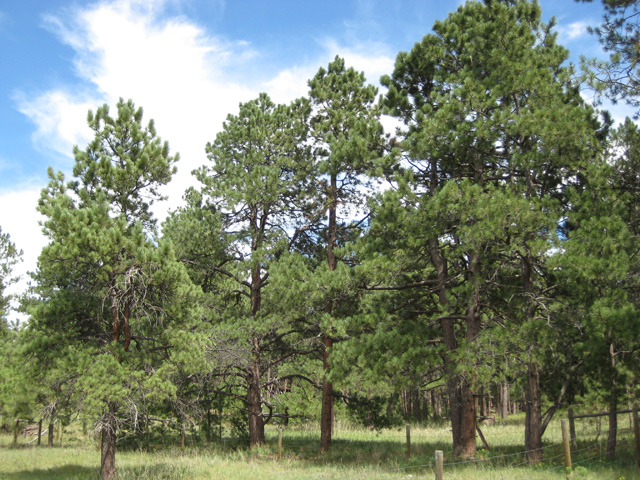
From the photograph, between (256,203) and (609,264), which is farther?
(256,203)

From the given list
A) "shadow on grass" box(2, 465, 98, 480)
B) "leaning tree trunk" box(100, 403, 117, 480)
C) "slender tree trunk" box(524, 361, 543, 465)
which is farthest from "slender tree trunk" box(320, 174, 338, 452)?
"shadow on grass" box(2, 465, 98, 480)

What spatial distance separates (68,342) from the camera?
11.6 metres

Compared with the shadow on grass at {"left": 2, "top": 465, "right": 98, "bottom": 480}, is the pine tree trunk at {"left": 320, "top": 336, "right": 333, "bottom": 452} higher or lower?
higher

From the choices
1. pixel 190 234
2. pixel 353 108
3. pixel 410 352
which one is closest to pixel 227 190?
pixel 190 234

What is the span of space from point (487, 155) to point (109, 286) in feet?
33.5

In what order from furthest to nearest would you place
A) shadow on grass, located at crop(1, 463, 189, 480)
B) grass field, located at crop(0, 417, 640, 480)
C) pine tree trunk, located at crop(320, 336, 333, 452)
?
pine tree trunk, located at crop(320, 336, 333, 452), shadow on grass, located at crop(1, 463, 189, 480), grass field, located at crop(0, 417, 640, 480)

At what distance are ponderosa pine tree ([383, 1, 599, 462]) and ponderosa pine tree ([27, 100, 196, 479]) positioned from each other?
21.8 feet

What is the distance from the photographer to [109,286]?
11656 millimetres

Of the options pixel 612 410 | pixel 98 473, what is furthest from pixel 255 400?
pixel 612 410

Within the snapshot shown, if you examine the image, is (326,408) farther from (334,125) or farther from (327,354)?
(334,125)

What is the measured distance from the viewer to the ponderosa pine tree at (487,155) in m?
11.0

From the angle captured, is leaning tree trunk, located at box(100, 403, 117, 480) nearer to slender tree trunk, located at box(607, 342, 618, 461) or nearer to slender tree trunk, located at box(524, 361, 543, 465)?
slender tree trunk, located at box(524, 361, 543, 465)

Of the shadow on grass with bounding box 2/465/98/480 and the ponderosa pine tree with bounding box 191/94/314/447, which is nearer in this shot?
the shadow on grass with bounding box 2/465/98/480

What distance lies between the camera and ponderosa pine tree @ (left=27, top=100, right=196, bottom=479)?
10.8 meters
